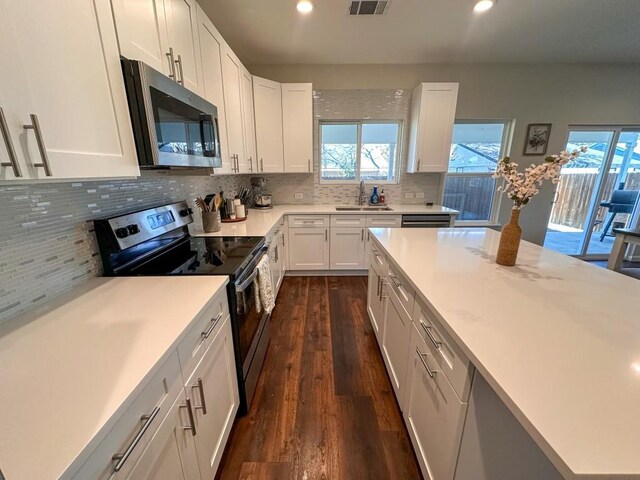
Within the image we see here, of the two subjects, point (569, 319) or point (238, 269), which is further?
point (238, 269)

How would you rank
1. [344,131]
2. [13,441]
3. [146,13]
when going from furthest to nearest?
[344,131] → [146,13] → [13,441]

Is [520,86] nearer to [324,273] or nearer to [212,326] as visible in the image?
[324,273]

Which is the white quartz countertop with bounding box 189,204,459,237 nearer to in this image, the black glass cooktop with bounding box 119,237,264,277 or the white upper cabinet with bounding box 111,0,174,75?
the black glass cooktop with bounding box 119,237,264,277

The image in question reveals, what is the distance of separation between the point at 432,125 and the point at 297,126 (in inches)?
66.5

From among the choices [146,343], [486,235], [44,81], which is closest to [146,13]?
[44,81]

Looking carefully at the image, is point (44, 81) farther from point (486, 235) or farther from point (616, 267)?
point (616, 267)

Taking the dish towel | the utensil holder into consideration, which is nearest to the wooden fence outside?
the dish towel

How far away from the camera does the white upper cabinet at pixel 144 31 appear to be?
0.97 metres

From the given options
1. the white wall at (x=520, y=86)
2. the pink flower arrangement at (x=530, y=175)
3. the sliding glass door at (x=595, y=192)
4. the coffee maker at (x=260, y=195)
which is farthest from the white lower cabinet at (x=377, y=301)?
the sliding glass door at (x=595, y=192)

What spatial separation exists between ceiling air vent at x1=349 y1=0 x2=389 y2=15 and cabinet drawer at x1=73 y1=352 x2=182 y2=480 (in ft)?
9.05

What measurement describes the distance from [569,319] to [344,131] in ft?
11.0

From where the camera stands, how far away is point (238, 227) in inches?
87.6

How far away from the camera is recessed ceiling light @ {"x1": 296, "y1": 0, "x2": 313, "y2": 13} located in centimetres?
209

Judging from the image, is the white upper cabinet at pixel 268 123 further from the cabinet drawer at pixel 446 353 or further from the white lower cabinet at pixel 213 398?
the cabinet drawer at pixel 446 353
